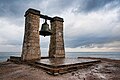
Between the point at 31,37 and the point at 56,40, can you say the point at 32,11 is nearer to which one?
the point at 31,37

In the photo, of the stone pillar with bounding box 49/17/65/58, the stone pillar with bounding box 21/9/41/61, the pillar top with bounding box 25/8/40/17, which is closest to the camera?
the stone pillar with bounding box 21/9/41/61

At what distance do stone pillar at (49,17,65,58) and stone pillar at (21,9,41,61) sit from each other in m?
1.88

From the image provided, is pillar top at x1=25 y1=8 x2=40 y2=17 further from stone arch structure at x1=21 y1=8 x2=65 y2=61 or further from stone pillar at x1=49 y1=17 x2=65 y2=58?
stone pillar at x1=49 y1=17 x2=65 y2=58

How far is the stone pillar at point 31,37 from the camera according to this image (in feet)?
29.3

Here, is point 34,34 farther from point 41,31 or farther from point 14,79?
A: point 14,79

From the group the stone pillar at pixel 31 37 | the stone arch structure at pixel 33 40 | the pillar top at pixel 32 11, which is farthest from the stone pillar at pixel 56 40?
the pillar top at pixel 32 11

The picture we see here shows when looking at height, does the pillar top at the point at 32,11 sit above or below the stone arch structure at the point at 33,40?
above

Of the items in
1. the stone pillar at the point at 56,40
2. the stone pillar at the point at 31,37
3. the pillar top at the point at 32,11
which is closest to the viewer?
the stone pillar at the point at 31,37

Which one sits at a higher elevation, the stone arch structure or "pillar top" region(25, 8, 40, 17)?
"pillar top" region(25, 8, 40, 17)

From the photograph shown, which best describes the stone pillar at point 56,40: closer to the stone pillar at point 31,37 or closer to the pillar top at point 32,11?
the stone pillar at point 31,37

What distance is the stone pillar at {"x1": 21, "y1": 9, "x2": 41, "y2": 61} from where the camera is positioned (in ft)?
29.3

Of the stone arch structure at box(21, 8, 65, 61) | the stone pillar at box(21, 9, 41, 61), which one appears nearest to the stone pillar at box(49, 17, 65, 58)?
the stone arch structure at box(21, 8, 65, 61)

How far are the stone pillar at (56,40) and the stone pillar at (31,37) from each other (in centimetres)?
188

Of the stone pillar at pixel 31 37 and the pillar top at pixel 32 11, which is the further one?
the pillar top at pixel 32 11
